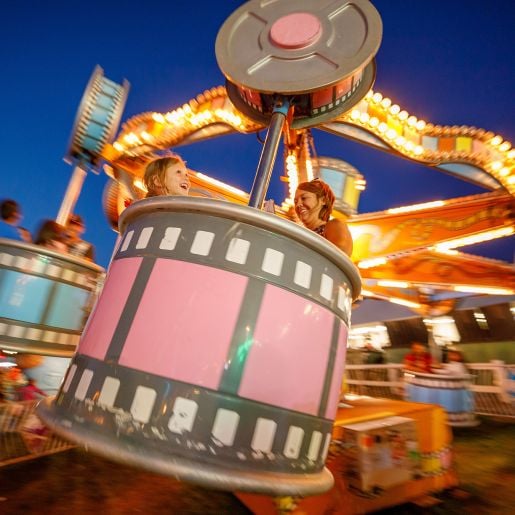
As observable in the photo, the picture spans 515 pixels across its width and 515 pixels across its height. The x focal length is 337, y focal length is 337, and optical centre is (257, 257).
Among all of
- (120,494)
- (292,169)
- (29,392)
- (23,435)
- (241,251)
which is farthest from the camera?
(292,169)

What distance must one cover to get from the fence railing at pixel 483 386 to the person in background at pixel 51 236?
527cm

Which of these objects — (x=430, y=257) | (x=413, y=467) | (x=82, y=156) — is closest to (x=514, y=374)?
(x=430, y=257)

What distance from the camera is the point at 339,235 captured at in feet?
4.20

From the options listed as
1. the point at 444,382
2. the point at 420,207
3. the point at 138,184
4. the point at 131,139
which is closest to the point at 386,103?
the point at 420,207

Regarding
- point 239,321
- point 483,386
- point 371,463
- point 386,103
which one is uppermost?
point 386,103

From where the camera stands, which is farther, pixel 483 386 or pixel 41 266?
pixel 483 386

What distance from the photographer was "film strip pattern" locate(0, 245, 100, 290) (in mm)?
2137

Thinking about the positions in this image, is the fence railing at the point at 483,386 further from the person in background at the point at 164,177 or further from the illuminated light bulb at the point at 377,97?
the person in background at the point at 164,177

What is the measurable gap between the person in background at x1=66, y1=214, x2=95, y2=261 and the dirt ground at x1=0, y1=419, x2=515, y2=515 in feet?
4.59

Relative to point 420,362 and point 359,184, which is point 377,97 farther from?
point 420,362

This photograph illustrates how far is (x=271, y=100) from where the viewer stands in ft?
4.53

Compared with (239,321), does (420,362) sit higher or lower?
higher

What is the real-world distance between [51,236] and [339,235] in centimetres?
245

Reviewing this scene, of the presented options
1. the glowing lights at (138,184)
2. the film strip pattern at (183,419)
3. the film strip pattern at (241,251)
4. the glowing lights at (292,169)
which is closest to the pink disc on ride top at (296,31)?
the film strip pattern at (241,251)
